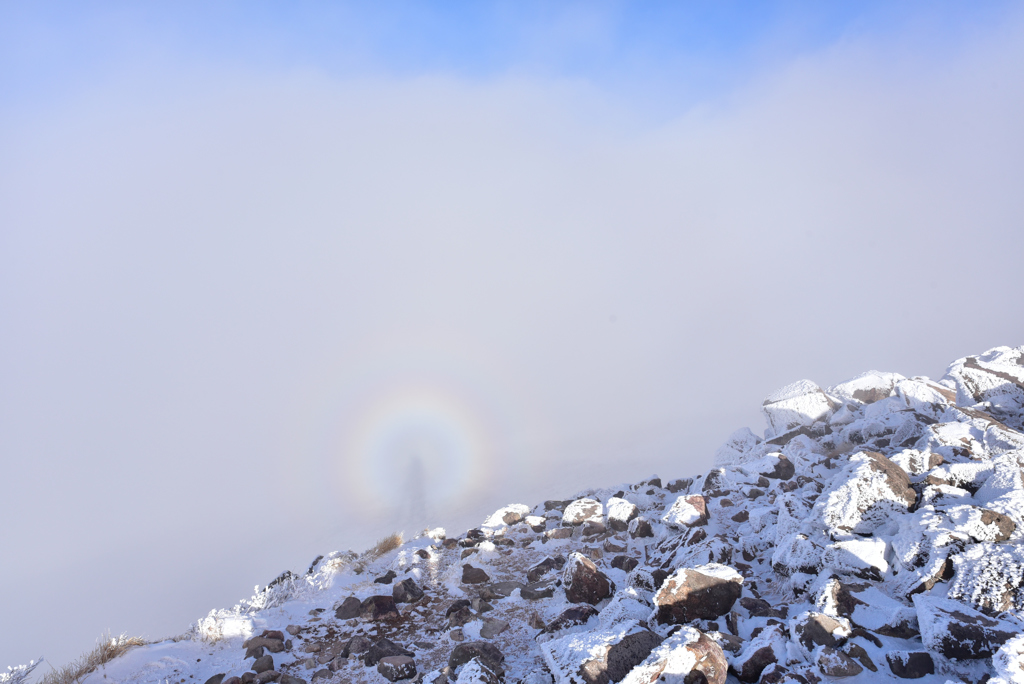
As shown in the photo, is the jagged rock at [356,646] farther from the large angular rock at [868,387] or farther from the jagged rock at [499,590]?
the large angular rock at [868,387]

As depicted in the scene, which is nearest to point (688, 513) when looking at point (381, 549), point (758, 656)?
point (758, 656)

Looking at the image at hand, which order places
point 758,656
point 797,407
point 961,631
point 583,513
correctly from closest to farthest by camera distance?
point 961,631 < point 758,656 < point 583,513 < point 797,407

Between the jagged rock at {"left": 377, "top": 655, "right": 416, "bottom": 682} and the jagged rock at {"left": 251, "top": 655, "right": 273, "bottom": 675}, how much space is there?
1.60m

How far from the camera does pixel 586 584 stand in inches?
352

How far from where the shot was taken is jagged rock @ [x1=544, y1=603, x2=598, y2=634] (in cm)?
782

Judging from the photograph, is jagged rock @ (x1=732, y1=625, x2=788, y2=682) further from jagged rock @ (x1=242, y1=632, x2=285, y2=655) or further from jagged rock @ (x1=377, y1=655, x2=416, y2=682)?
jagged rock @ (x1=242, y1=632, x2=285, y2=655)

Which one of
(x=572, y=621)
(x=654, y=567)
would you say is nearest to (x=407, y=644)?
(x=572, y=621)

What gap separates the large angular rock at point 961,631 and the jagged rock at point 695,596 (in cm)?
221

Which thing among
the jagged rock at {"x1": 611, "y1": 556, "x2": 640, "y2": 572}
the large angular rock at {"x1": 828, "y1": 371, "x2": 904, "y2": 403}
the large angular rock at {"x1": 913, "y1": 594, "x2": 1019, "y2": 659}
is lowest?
the jagged rock at {"x1": 611, "y1": 556, "x2": 640, "y2": 572}

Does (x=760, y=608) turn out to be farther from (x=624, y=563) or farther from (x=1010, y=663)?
(x=624, y=563)

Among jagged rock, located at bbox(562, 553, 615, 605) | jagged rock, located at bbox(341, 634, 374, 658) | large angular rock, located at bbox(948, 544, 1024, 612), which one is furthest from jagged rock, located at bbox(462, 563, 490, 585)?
large angular rock, located at bbox(948, 544, 1024, 612)

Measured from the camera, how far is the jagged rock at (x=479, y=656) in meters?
6.78

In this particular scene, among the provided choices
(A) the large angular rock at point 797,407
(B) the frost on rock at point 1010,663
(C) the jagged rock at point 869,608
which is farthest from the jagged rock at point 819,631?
(A) the large angular rock at point 797,407

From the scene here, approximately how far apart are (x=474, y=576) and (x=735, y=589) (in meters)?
5.81
